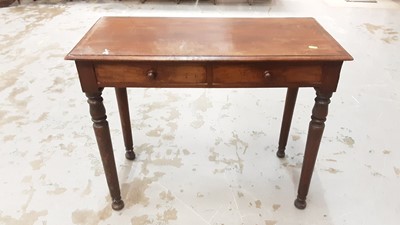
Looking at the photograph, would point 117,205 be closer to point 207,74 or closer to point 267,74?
point 207,74

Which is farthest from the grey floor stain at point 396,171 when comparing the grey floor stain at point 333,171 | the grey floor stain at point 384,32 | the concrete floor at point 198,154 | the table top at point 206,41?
the grey floor stain at point 384,32

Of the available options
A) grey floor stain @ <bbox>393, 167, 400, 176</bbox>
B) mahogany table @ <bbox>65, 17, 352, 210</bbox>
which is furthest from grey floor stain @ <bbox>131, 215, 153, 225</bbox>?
grey floor stain @ <bbox>393, 167, 400, 176</bbox>

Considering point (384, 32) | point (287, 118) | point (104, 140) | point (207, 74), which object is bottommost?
point (384, 32)

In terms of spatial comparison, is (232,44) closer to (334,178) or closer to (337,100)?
(334,178)

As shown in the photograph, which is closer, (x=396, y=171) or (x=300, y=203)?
(x=300, y=203)

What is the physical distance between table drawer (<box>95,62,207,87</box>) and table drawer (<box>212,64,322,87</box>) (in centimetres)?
7

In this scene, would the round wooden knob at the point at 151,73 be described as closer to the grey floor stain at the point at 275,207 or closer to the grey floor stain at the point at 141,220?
the grey floor stain at the point at 141,220

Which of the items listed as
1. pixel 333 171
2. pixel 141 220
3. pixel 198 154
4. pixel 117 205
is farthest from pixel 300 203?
pixel 117 205

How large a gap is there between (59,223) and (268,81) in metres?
1.05

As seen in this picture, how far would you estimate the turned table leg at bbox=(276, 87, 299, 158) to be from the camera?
1491 millimetres

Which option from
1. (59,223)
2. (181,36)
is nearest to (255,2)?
(181,36)

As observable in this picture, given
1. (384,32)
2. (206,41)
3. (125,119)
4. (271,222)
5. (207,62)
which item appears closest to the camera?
(207,62)

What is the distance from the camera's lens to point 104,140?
1.20m

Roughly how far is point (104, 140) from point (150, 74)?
0.34 m
